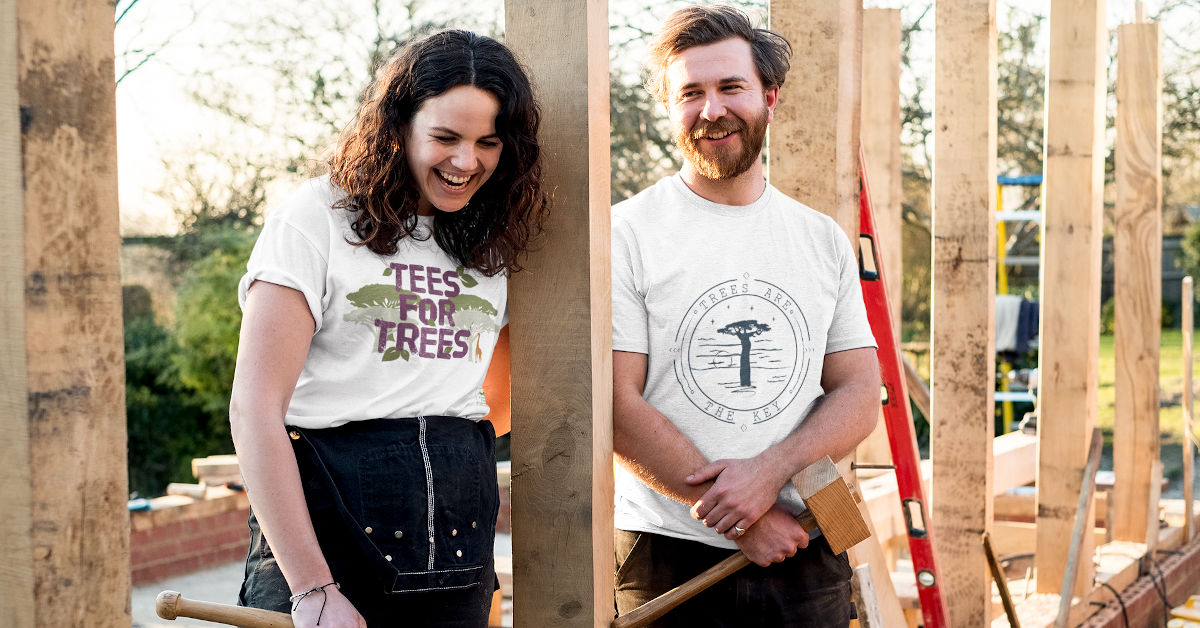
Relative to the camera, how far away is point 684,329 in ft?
6.57

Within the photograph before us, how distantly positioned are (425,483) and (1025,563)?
469 centimetres

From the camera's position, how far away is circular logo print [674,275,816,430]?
1999 mm

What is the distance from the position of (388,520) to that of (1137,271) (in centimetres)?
452

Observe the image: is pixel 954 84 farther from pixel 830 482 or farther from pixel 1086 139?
pixel 830 482

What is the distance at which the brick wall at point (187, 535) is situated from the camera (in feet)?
20.4

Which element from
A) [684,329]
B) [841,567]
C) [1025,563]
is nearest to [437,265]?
[684,329]

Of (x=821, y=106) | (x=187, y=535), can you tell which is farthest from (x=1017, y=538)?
(x=187, y=535)

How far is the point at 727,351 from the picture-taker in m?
2.00

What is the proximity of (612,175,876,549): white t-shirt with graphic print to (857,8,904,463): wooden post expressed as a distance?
2759 millimetres

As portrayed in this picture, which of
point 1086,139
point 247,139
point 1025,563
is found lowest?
point 1025,563

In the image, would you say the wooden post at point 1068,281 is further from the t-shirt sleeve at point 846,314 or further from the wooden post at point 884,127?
the t-shirt sleeve at point 846,314

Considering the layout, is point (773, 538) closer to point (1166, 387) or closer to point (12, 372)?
point (12, 372)

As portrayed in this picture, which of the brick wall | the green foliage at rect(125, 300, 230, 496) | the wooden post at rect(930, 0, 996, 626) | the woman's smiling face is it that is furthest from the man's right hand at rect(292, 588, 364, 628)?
the green foliage at rect(125, 300, 230, 496)

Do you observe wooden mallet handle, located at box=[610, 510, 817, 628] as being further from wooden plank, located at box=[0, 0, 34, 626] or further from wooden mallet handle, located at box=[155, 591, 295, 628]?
wooden plank, located at box=[0, 0, 34, 626]
